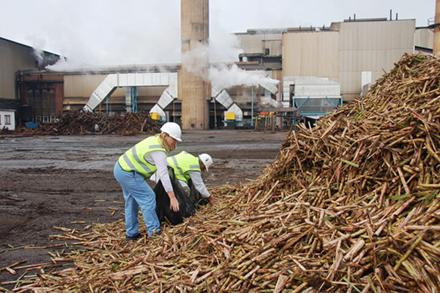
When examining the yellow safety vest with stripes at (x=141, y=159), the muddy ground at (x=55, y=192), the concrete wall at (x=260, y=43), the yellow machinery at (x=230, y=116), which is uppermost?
the concrete wall at (x=260, y=43)

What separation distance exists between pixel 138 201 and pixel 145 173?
34cm

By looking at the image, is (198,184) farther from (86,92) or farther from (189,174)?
(86,92)

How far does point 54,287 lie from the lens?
375cm

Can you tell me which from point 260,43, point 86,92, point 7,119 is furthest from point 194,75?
point 7,119

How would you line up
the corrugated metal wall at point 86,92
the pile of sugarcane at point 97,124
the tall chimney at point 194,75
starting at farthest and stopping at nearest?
the corrugated metal wall at point 86,92, the tall chimney at point 194,75, the pile of sugarcane at point 97,124

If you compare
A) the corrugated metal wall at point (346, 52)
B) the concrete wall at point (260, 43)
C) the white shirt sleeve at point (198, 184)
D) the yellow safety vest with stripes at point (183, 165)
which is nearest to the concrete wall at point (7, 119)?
the concrete wall at point (260, 43)

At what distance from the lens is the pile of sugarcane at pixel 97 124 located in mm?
31703

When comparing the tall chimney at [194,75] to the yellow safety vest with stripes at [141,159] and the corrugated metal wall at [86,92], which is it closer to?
the corrugated metal wall at [86,92]

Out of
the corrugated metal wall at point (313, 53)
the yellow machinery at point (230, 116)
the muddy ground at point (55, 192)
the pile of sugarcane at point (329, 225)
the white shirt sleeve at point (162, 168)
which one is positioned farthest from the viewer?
the corrugated metal wall at point (313, 53)

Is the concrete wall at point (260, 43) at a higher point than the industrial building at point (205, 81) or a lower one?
higher

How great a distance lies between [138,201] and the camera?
16.8ft

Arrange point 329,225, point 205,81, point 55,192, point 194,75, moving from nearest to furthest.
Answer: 1. point 329,225
2. point 55,192
3. point 194,75
4. point 205,81

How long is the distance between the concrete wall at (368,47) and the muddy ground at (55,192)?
2728 cm

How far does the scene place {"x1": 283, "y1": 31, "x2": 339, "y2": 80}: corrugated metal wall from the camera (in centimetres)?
4081
